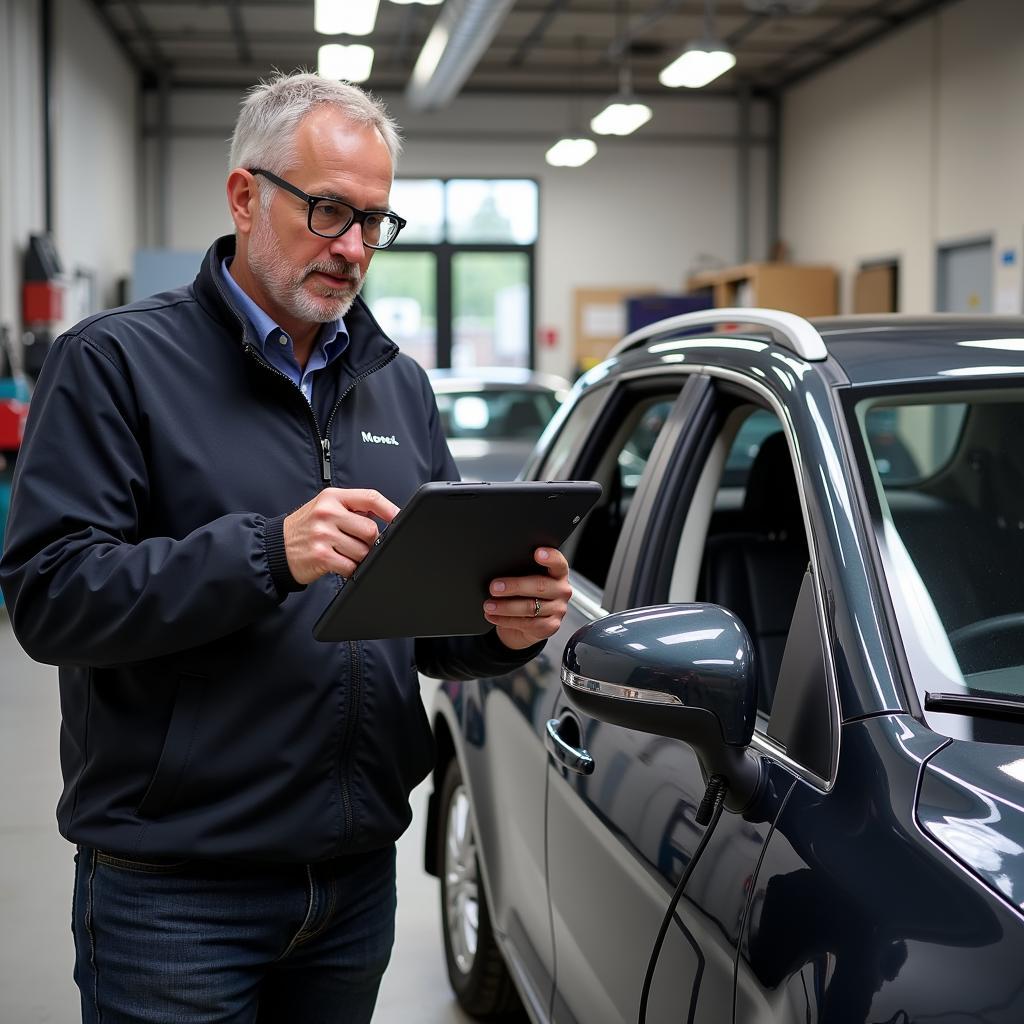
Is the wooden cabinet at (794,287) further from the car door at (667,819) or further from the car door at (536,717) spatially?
the car door at (667,819)

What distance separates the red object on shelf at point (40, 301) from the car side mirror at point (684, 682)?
29.1 ft

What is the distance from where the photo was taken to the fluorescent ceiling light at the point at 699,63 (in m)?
9.68

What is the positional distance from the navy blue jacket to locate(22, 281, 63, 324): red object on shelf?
8426 mm

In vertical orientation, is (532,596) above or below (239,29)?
below

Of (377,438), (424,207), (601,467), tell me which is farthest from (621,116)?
(377,438)

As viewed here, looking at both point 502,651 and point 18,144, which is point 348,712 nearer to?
point 502,651

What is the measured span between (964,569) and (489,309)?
14269 mm

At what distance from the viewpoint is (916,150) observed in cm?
1187

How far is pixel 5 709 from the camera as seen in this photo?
564 cm

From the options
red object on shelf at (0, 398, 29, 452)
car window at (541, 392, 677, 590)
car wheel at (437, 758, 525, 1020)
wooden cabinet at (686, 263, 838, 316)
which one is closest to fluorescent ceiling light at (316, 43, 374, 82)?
red object on shelf at (0, 398, 29, 452)

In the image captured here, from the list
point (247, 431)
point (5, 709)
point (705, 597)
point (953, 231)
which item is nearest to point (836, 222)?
point (953, 231)

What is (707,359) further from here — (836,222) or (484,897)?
(836,222)

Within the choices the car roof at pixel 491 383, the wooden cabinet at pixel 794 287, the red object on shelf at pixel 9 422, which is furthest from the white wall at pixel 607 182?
the red object on shelf at pixel 9 422

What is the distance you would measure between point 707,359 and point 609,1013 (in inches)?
39.1
